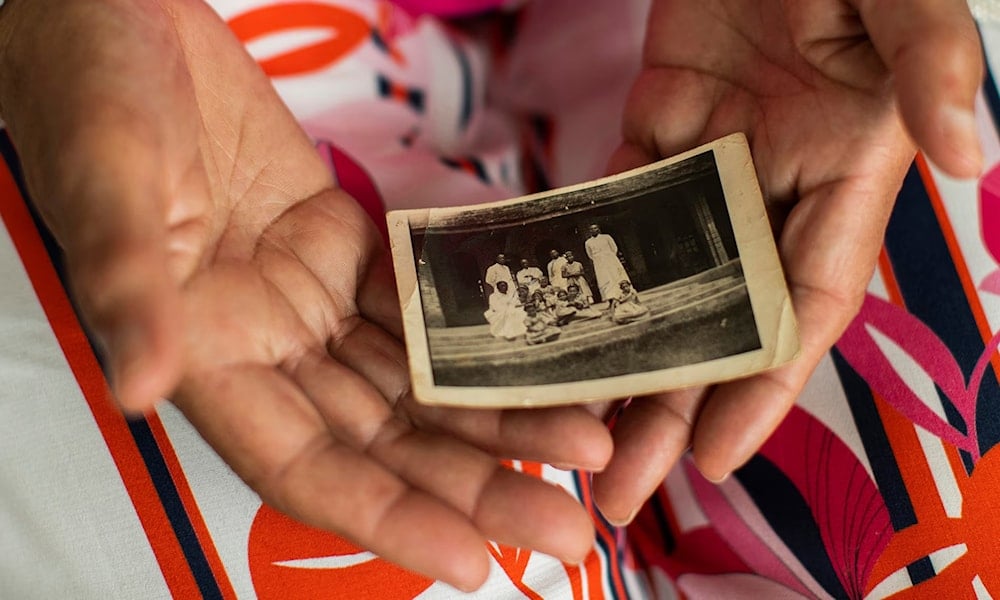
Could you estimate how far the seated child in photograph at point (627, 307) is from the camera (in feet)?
2.79

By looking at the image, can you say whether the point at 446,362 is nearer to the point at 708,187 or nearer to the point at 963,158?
the point at 708,187

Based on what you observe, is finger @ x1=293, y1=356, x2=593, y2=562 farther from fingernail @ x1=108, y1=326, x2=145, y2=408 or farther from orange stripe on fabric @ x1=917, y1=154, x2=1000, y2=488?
orange stripe on fabric @ x1=917, y1=154, x2=1000, y2=488

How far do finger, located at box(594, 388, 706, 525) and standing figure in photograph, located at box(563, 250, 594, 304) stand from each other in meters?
0.12

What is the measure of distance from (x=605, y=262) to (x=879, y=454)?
38 cm

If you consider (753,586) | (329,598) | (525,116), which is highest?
(525,116)

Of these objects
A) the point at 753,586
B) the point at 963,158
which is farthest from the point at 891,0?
the point at 753,586

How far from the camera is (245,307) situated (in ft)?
2.57

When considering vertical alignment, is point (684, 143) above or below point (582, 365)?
above

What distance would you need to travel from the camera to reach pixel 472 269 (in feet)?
2.99

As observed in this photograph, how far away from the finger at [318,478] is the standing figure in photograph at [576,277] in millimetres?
281

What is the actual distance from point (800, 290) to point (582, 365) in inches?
9.5

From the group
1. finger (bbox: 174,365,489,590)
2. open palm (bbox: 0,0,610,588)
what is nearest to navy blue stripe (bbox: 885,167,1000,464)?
open palm (bbox: 0,0,610,588)

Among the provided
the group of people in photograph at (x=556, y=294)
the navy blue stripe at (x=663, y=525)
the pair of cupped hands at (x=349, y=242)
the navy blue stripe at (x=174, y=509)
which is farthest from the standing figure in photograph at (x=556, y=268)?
the navy blue stripe at (x=174, y=509)

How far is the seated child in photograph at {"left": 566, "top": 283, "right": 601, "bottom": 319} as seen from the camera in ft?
2.83
